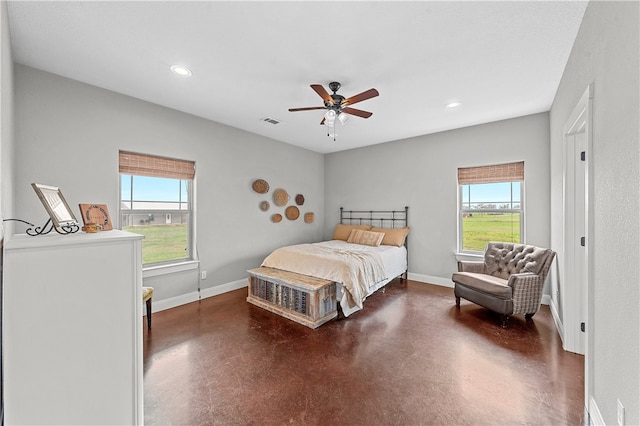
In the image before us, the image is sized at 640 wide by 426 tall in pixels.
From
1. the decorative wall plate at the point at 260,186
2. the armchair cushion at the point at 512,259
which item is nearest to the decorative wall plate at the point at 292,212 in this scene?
the decorative wall plate at the point at 260,186

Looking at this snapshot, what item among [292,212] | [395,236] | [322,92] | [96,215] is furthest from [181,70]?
[395,236]

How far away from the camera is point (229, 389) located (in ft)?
6.41

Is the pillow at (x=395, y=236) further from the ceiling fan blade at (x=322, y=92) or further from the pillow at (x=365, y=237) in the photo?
the ceiling fan blade at (x=322, y=92)

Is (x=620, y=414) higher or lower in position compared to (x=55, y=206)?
lower

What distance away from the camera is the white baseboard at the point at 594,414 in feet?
4.78

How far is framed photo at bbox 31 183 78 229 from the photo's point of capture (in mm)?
1381

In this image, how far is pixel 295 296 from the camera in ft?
10.5

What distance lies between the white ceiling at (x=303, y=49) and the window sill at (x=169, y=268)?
212 cm

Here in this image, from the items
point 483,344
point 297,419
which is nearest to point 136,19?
point 297,419

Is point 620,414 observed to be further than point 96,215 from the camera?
No

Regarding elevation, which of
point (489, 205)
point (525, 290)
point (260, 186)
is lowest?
point (525, 290)

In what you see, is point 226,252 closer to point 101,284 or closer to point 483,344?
point 101,284

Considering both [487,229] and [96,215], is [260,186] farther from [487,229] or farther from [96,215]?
[487,229]

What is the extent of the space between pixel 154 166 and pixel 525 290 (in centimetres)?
470
